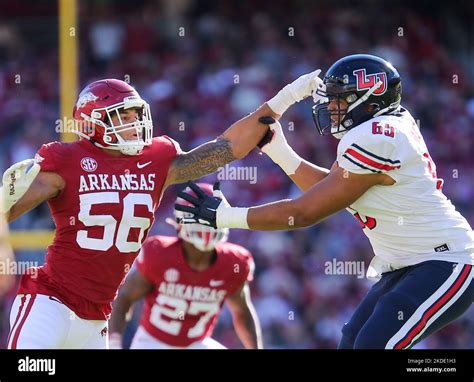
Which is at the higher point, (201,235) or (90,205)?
(90,205)

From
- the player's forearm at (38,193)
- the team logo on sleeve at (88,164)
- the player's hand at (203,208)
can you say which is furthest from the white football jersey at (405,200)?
the player's forearm at (38,193)

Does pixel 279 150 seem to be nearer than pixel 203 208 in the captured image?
No

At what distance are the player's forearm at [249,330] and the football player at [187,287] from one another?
0.44ft

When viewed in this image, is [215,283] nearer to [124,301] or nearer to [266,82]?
[124,301]

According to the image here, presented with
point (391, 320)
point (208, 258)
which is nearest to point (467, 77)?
point (208, 258)

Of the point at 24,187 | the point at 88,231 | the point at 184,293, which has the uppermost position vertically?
the point at 24,187

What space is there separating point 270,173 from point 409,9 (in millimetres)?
2680

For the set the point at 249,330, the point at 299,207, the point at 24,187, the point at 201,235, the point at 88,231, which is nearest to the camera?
the point at 299,207

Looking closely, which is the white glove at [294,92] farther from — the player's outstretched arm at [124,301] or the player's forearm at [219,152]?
the player's outstretched arm at [124,301]

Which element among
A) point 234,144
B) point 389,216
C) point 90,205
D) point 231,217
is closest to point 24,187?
point 90,205

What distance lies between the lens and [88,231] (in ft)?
13.3

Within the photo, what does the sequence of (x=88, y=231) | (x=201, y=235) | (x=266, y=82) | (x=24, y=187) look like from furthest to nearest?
1. (x=266, y=82)
2. (x=201, y=235)
3. (x=88, y=231)
4. (x=24, y=187)

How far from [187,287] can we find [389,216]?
6.81ft
